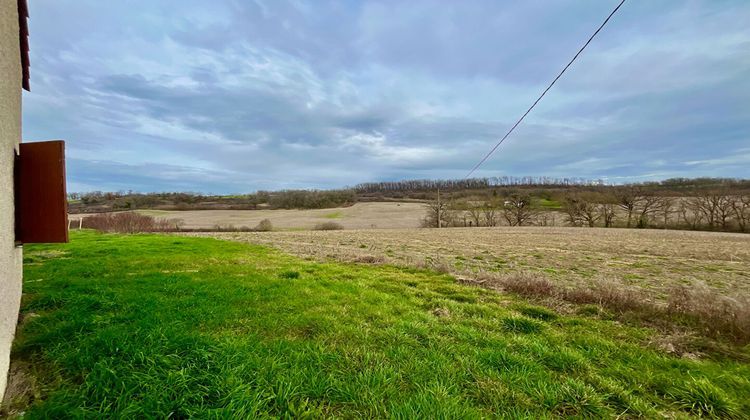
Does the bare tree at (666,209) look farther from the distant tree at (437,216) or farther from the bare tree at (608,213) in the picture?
the distant tree at (437,216)

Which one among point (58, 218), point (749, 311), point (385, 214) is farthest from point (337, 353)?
point (385, 214)

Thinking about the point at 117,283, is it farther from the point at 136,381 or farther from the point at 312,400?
the point at 312,400

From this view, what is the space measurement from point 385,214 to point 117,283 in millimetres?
71517

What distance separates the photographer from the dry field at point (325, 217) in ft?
200

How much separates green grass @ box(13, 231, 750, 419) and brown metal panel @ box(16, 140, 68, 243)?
4.85 feet

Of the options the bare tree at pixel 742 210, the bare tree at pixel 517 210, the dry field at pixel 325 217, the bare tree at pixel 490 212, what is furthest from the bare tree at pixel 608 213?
the dry field at pixel 325 217

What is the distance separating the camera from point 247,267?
35.8ft

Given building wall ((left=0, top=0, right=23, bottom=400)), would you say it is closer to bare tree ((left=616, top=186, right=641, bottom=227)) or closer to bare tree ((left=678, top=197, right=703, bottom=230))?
bare tree ((left=616, top=186, right=641, bottom=227))

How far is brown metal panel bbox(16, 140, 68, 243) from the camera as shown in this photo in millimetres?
4387

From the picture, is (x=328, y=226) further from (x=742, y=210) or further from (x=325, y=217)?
(x=742, y=210)

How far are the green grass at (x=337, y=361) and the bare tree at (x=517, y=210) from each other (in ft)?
220

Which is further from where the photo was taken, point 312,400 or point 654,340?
point 654,340

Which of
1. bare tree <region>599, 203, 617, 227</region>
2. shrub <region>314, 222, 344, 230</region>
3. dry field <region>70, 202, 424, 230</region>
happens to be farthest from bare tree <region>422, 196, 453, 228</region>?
bare tree <region>599, 203, 617, 227</region>

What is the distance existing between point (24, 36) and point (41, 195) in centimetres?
336
